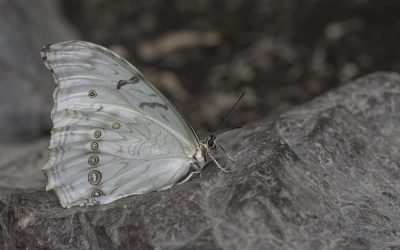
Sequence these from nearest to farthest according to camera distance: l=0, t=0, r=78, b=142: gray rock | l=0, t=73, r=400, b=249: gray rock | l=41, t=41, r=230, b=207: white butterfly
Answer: l=0, t=73, r=400, b=249: gray rock < l=41, t=41, r=230, b=207: white butterfly < l=0, t=0, r=78, b=142: gray rock

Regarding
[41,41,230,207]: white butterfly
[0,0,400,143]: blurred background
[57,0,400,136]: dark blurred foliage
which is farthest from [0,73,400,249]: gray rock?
[57,0,400,136]: dark blurred foliage

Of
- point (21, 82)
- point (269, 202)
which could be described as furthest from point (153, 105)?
point (21, 82)

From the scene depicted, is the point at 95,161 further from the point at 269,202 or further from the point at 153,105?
the point at 269,202

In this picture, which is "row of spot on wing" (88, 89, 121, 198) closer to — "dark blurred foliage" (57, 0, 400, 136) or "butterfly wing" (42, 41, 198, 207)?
"butterfly wing" (42, 41, 198, 207)

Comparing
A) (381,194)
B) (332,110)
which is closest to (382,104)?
(332,110)

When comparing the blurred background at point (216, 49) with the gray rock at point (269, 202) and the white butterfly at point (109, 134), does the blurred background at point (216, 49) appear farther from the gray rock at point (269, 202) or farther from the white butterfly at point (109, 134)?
the white butterfly at point (109, 134)

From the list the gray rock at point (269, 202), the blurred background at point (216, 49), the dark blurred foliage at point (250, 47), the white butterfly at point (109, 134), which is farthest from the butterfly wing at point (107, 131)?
the dark blurred foliage at point (250, 47)

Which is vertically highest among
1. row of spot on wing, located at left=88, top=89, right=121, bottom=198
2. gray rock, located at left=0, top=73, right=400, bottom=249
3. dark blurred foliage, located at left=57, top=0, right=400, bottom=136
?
dark blurred foliage, located at left=57, top=0, right=400, bottom=136
